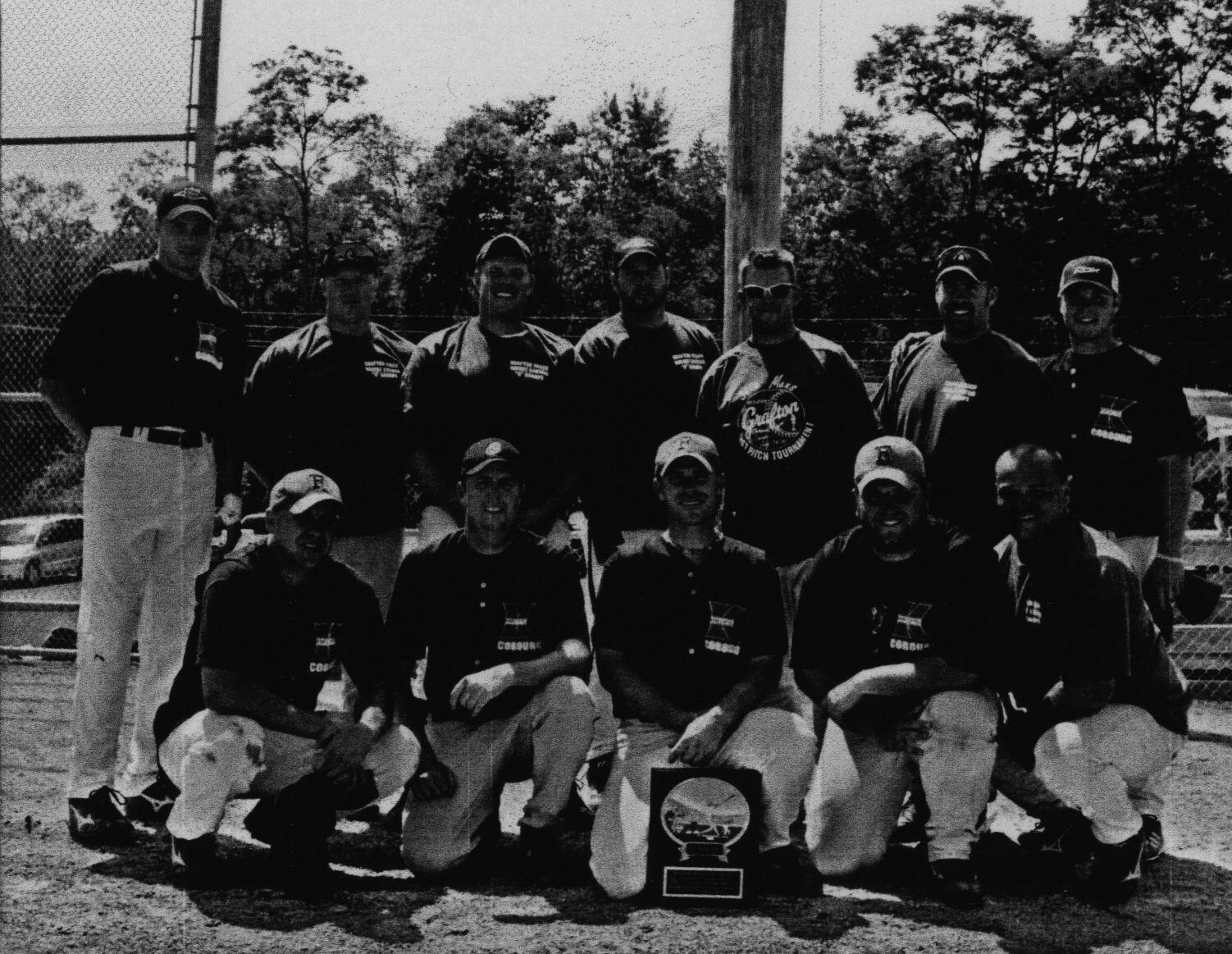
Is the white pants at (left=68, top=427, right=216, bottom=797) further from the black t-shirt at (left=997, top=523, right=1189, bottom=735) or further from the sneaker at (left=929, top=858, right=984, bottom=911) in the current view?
the black t-shirt at (left=997, top=523, right=1189, bottom=735)

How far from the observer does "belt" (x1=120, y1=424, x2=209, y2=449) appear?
17.2 ft

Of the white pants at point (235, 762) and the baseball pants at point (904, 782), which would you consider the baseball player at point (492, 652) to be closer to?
the white pants at point (235, 762)

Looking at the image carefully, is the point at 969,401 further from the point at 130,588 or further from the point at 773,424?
the point at 130,588

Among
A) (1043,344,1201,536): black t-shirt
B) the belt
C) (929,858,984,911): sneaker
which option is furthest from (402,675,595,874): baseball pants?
(1043,344,1201,536): black t-shirt

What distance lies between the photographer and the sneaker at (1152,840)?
4906mm

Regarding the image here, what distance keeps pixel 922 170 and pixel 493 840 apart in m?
33.9

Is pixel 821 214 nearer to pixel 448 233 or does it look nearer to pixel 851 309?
pixel 851 309

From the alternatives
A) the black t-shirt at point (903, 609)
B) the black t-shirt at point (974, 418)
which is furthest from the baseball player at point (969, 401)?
the black t-shirt at point (903, 609)

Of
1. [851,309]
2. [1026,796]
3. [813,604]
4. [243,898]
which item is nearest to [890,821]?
[1026,796]

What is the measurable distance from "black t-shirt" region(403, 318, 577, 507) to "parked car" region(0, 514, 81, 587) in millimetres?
4237

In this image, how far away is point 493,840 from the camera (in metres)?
5.00

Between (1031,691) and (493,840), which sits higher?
(1031,691)

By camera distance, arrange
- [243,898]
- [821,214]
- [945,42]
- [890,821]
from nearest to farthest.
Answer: [243,898] < [890,821] < [945,42] < [821,214]

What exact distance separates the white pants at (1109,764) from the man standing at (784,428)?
1143 millimetres
